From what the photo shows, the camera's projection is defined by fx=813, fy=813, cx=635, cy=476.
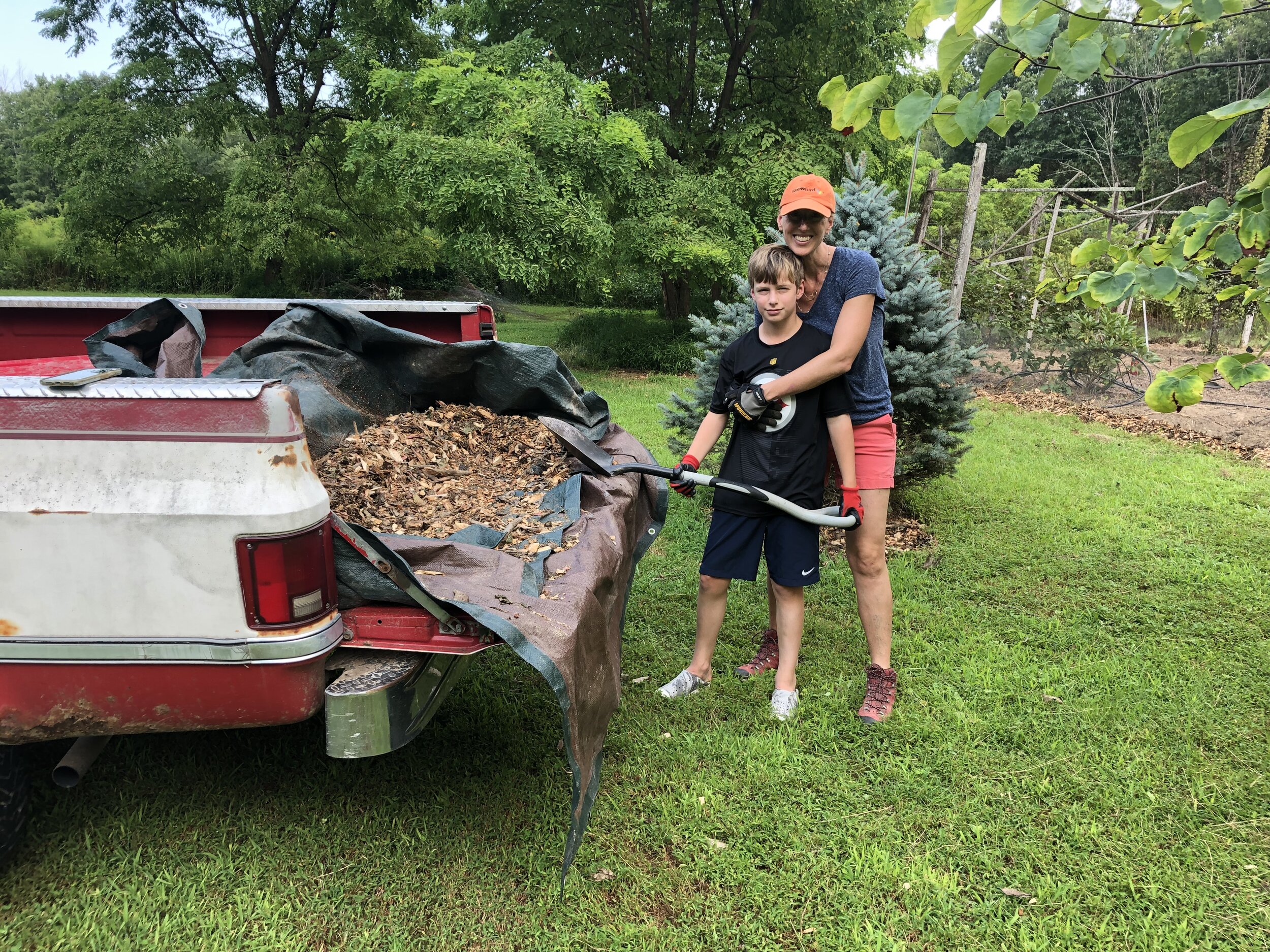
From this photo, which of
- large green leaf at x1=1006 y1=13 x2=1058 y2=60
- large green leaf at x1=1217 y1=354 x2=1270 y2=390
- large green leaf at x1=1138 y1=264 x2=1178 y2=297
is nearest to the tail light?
large green leaf at x1=1006 y1=13 x2=1058 y2=60

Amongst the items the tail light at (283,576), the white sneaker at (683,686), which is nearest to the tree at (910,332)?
the white sneaker at (683,686)

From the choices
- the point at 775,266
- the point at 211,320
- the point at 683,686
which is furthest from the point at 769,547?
the point at 211,320

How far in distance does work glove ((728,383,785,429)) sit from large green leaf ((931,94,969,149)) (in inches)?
49.6

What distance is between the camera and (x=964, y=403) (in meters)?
5.12

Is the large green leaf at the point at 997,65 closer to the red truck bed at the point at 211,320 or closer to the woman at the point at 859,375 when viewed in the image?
the woman at the point at 859,375

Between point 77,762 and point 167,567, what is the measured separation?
2.71ft

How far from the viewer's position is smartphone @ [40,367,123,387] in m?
1.89

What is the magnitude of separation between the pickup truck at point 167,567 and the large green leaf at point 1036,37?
1.77 meters

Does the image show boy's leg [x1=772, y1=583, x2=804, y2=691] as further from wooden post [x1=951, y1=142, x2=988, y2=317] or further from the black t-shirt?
wooden post [x1=951, y1=142, x2=988, y2=317]

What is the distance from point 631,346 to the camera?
1317cm

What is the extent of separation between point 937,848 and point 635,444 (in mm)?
2028

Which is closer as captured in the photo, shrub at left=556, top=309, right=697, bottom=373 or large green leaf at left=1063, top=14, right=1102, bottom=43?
large green leaf at left=1063, top=14, right=1102, bottom=43

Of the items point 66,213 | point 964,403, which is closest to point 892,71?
point 964,403

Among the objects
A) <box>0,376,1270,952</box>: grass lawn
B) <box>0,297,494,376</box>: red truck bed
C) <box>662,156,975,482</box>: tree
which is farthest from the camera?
<box>662,156,975,482</box>: tree
